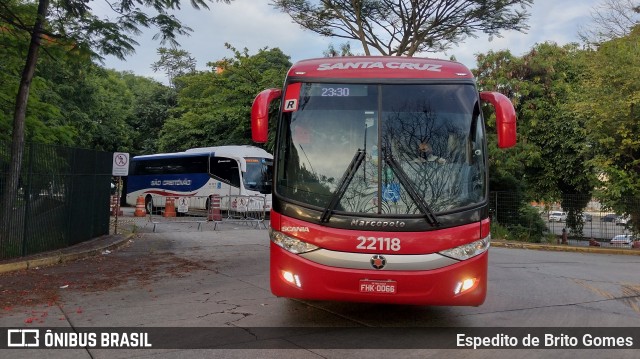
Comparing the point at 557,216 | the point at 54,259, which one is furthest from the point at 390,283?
the point at 557,216

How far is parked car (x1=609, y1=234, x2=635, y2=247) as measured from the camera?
1969 centimetres

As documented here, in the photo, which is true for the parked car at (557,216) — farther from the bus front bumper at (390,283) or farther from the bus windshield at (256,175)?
the bus front bumper at (390,283)

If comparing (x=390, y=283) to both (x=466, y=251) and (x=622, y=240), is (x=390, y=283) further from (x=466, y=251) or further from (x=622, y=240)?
(x=622, y=240)

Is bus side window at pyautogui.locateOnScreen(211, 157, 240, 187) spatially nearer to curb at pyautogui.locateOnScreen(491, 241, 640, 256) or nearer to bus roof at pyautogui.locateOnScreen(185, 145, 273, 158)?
bus roof at pyautogui.locateOnScreen(185, 145, 273, 158)

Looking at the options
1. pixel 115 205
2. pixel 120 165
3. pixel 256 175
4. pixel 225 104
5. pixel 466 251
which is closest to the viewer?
pixel 466 251

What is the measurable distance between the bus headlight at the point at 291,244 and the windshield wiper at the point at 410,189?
117 centimetres

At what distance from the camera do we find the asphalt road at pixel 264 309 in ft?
17.2

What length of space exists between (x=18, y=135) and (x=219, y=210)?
11774mm

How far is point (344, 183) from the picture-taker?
218 inches

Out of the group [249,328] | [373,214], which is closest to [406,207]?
Answer: [373,214]

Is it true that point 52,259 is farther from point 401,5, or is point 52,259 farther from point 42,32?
point 401,5

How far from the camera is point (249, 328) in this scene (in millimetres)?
5941

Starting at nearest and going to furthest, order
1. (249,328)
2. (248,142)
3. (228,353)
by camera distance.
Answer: (228,353) < (249,328) < (248,142)

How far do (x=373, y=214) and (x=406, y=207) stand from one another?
0.36 meters
